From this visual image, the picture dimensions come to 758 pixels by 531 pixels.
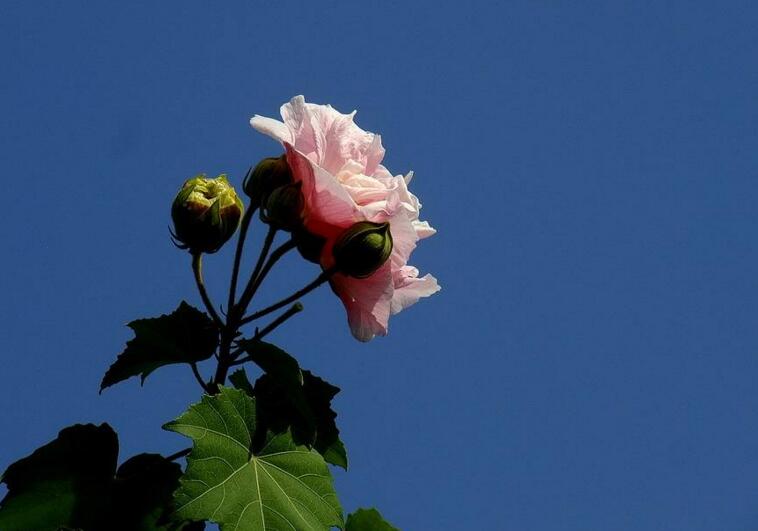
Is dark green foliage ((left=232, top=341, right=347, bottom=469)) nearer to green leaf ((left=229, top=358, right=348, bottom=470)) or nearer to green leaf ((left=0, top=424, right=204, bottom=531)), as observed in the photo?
green leaf ((left=229, top=358, right=348, bottom=470))

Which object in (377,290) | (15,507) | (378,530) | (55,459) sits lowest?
(15,507)

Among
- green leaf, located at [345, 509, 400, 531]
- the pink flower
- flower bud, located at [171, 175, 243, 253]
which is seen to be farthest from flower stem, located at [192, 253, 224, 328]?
green leaf, located at [345, 509, 400, 531]

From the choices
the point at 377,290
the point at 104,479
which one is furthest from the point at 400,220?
the point at 104,479

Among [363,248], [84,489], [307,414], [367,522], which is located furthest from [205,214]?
[367,522]

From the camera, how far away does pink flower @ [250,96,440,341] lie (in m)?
2.08

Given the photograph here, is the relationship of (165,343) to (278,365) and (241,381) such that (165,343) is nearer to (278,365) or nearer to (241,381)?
(241,381)

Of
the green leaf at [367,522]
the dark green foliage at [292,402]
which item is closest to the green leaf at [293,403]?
the dark green foliage at [292,402]

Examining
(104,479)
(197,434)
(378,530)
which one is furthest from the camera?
(378,530)

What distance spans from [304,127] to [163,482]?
2.77 feet

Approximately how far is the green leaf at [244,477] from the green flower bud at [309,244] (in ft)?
1.11

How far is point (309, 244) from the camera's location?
214 cm

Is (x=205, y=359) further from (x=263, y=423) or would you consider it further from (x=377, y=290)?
(x=377, y=290)

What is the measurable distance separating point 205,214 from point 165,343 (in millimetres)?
333

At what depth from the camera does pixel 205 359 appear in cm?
220
